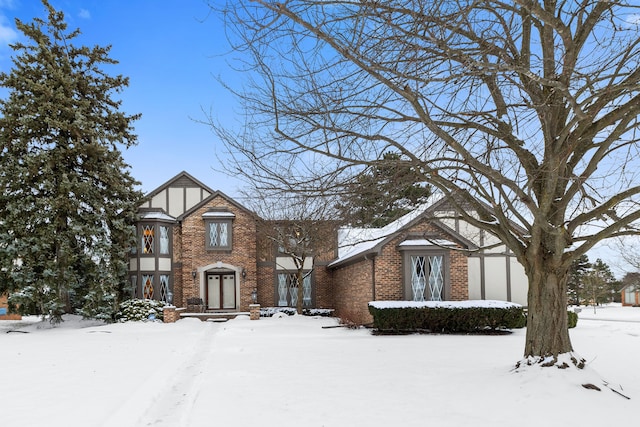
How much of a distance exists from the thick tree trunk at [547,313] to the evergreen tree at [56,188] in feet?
61.7

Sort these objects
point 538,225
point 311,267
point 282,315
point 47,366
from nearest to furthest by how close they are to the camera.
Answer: point 538,225, point 47,366, point 282,315, point 311,267

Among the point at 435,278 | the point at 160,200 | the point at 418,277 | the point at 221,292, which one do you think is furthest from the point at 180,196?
the point at 435,278

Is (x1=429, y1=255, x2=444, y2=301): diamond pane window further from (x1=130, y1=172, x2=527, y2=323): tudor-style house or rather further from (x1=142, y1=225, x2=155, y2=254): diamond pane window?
(x1=142, y1=225, x2=155, y2=254): diamond pane window

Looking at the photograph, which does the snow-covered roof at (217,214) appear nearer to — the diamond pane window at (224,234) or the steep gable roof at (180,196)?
the diamond pane window at (224,234)

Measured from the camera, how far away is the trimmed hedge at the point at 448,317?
1536 centimetres

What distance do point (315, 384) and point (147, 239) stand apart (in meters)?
18.9

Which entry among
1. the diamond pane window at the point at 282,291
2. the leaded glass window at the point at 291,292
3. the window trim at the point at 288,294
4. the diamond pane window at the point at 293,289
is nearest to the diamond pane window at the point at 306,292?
the leaded glass window at the point at 291,292

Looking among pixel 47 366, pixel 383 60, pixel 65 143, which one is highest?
pixel 65 143

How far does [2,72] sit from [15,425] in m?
20.1

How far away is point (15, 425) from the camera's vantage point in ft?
19.5

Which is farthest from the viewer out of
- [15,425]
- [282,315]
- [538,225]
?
[282,315]

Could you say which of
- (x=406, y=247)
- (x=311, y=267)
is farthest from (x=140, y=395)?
(x=311, y=267)

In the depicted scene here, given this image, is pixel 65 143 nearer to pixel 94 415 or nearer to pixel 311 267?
pixel 311 267

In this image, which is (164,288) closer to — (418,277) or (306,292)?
(306,292)
